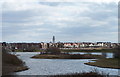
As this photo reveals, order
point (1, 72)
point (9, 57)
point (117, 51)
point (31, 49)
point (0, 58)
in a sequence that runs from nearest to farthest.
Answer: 1. point (1, 72)
2. point (0, 58)
3. point (9, 57)
4. point (117, 51)
5. point (31, 49)

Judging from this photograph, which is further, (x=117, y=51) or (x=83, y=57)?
(x=83, y=57)

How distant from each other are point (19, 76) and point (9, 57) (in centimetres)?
1371

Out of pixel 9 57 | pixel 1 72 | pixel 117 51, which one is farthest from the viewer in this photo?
pixel 117 51

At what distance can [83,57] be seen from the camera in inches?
3211

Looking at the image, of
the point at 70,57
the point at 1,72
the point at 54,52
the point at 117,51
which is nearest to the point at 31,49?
the point at 54,52

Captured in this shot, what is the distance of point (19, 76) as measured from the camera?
3219 centimetres

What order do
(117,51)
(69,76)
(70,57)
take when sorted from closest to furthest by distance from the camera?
(69,76) < (117,51) < (70,57)

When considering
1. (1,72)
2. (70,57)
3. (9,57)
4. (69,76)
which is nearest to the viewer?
(69,76)

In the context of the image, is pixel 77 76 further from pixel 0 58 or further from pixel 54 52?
pixel 54 52

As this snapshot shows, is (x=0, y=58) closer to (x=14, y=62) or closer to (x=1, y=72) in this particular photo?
(x=14, y=62)

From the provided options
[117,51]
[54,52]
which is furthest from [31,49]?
[117,51]

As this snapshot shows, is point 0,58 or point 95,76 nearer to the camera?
point 95,76

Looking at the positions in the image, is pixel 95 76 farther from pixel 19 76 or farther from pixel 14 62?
pixel 14 62

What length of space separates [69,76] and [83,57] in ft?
176
